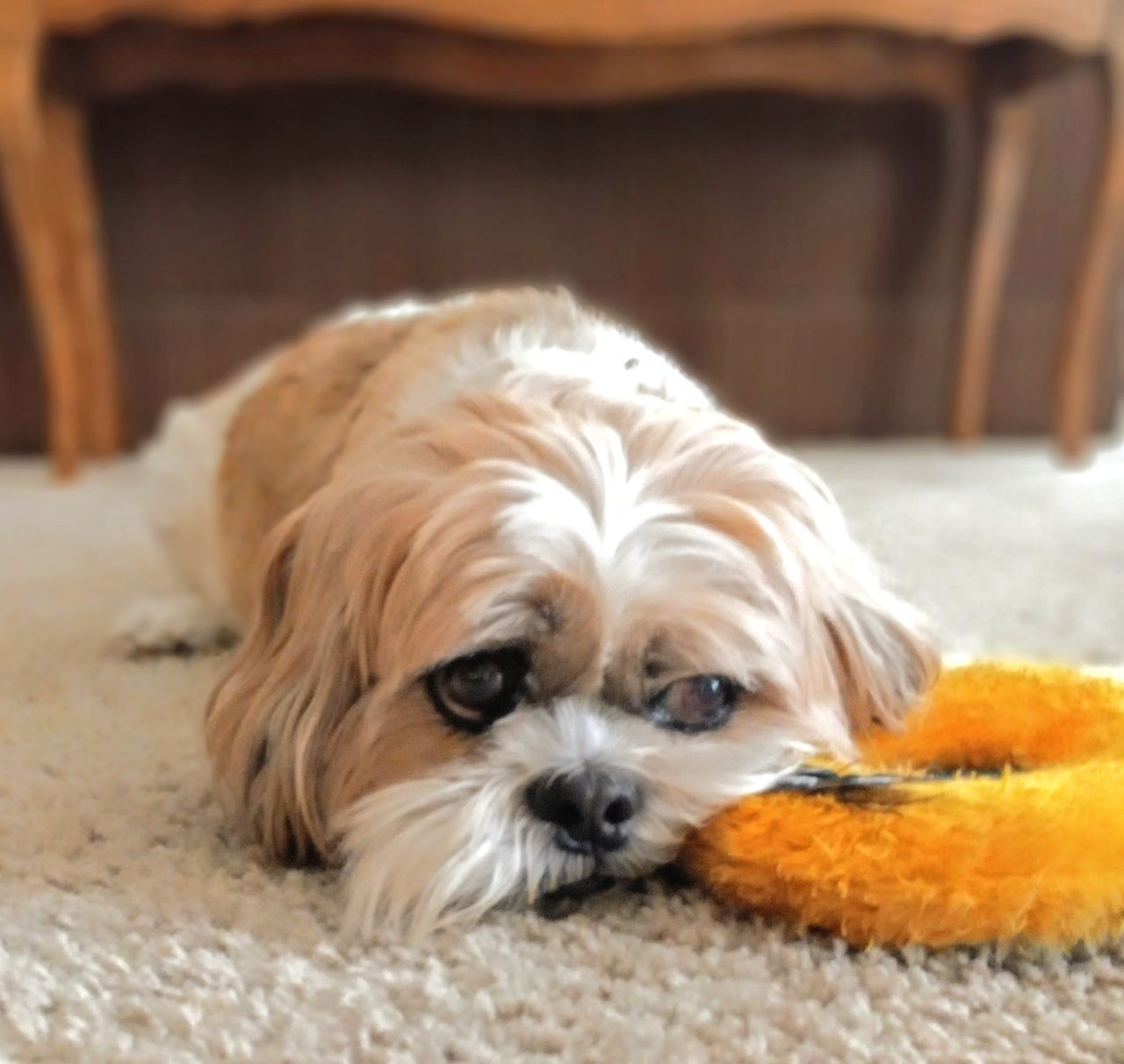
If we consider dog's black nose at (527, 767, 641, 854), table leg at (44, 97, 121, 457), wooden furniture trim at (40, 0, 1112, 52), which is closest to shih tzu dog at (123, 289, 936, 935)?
dog's black nose at (527, 767, 641, 854)

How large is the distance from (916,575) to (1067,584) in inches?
9.3

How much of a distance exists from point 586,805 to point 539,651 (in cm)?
13

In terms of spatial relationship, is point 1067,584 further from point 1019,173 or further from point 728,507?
point 1019,173

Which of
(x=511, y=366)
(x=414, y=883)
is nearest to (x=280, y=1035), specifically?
(x=414, y=883)

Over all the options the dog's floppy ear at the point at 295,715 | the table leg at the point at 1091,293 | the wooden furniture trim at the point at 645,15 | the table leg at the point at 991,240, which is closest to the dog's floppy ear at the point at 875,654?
the dog's floppy ear at the point at 295,715

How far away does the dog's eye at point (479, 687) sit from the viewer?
3.56 feet

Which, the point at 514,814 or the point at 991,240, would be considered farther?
the point at 991,240

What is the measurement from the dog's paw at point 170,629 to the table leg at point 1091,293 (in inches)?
88.1

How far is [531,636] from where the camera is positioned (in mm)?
1062

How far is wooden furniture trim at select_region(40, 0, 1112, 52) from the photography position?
8.68 feet

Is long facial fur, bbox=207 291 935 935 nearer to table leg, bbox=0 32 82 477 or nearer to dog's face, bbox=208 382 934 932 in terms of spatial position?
dog's face, bbox=208 382 934 932

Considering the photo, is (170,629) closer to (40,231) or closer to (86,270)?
(40,231)

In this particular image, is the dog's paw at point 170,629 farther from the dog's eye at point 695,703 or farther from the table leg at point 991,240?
the table leg at point 991,240

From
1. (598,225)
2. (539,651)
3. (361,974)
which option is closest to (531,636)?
(539,651)
